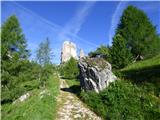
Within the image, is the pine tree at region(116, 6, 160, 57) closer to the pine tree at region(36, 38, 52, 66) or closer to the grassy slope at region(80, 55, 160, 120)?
the pine tree at region(36, 38, 52, 66)

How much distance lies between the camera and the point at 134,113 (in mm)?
19047

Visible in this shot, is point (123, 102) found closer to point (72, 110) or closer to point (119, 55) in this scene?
point (72, 110)

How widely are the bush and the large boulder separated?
63 centimetres

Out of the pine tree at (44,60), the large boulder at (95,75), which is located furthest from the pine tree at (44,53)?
the large boulder at (95,75)

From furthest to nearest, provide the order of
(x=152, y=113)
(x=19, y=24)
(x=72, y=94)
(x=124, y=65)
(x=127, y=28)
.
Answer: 1. (x=127, y=28)
2. (x=124, y=65)
3. (x=19, y=24)
4. (x=72, y=94)
5. (x=152, y=113)

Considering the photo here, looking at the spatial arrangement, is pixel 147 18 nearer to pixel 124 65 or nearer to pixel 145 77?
pixel 124 65

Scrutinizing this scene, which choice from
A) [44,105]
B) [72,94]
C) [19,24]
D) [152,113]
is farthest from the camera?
[19,24]

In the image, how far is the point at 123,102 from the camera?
20703mm

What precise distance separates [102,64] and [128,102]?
232 inches

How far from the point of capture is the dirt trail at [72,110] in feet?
66.9

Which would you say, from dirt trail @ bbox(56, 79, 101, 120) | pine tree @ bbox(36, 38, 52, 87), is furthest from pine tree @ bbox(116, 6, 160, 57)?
dirt trail @ bbox(56, 79, 101, 120)

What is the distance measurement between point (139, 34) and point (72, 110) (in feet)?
128

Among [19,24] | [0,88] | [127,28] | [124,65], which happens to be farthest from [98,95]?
[127,28]

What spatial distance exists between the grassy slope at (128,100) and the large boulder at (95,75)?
64 centimetres
